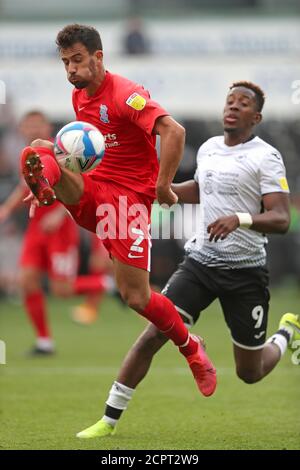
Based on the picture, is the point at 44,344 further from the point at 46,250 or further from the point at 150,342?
the point at 150,342

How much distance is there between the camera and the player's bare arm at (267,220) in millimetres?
6598

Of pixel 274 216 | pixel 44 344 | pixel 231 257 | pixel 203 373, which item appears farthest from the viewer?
pixel 44 344

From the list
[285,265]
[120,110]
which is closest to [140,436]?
[120,110]

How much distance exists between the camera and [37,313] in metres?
11.7

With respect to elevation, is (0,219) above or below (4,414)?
above

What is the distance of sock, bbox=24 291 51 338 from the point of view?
11609 millimetres

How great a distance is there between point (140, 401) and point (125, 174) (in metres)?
2.51

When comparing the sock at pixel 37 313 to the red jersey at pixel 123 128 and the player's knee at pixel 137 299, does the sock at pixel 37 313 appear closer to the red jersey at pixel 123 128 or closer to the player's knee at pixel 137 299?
the red jersey at pixel 123 128

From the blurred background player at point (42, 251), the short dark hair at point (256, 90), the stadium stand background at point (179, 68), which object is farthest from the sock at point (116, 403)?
the stadium stand background at point (179, 68)

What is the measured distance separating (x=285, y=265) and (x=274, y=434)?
40.2 feet

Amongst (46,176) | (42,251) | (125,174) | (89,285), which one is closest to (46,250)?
(42,251)
